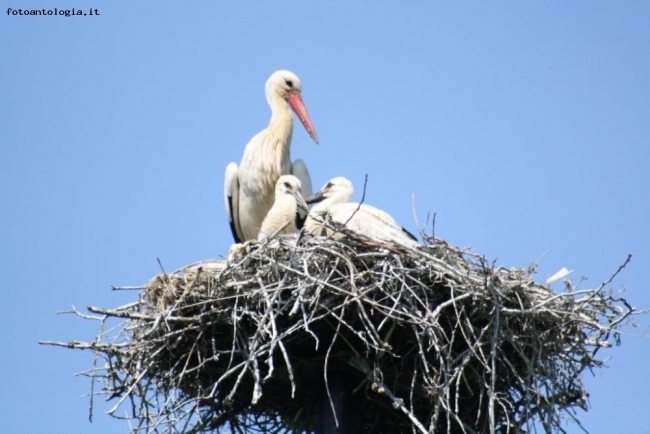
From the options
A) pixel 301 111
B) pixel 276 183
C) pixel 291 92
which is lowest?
pixel 276 183

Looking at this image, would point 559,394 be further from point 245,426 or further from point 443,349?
point 245,426

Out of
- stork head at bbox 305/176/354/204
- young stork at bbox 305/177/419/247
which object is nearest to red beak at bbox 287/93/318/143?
stork head at bbox 305/176/354/204

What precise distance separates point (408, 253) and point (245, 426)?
4.25ft

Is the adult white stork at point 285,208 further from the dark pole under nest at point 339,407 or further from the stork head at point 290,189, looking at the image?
the dark pole under nest at point 339,407

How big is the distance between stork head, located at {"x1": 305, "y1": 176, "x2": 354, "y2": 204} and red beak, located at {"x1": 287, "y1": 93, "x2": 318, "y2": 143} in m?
0.73

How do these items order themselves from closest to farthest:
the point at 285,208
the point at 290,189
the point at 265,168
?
the point at 285,208, the point at 290,189, the point at 265,168

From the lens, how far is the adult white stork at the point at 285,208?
750 cm

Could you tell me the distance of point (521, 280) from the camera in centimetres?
647

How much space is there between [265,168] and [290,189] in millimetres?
610

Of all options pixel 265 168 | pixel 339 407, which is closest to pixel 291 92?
pixel 265 168

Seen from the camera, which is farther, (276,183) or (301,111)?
(301,111)

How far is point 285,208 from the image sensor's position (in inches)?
299

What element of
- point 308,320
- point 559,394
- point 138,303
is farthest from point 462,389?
point 138,303

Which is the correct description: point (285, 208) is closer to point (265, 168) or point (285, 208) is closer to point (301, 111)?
point (265, 168)
